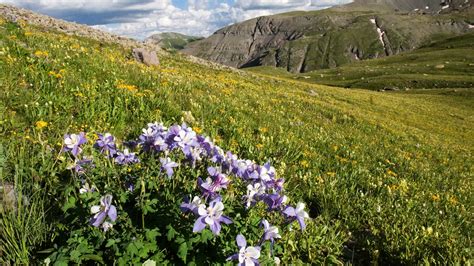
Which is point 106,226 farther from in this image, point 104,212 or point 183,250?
point 183,250

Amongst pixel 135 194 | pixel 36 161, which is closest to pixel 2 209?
pixel 36 161

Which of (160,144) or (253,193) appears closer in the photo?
(253,193)

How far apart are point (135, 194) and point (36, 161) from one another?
1738mm

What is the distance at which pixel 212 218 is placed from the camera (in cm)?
279

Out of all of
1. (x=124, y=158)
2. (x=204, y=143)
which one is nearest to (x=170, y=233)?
(x=204, y=143)

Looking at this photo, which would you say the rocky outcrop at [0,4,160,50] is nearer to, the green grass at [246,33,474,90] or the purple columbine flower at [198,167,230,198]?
the purple columbine flower at [198,167,230,198]

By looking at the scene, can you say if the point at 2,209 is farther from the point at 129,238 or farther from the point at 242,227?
the point at 242,227

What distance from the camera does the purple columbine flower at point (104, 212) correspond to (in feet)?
9.45

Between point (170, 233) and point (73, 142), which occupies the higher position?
point (73, 142)

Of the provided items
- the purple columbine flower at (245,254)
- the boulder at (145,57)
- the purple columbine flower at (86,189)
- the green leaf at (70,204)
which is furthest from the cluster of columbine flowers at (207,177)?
the boulder at (145,57)

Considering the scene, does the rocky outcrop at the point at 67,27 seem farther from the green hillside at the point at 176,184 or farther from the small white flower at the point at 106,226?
the small white flower at the point at 106,226

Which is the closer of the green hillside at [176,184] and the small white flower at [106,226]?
the small white flower at [106,226]

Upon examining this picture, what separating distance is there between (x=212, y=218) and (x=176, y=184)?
1.31 metres

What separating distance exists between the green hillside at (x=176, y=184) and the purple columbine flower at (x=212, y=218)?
16cm
